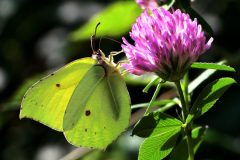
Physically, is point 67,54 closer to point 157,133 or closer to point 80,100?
point 80,100

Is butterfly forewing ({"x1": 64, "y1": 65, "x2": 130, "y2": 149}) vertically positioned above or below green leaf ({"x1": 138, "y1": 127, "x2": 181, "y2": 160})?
below

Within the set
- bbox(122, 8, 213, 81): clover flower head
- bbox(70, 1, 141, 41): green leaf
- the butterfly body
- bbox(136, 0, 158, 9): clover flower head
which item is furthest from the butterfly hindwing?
bbox(70, 1, 141, 41): green leaf

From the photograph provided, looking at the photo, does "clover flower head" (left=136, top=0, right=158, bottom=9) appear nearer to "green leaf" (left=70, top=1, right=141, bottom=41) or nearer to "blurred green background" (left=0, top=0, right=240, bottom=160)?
"blurred green background" (left=0, top=0, right=240, bottom=160)

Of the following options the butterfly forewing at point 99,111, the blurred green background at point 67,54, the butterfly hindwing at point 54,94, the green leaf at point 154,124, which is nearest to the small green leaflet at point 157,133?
the green leaf at point 154,124

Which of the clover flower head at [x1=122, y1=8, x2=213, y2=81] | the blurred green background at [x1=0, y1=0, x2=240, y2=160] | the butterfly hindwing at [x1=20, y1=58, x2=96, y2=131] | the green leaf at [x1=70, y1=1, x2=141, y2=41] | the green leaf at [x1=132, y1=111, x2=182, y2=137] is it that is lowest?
the blurred green background at [x1=0, y1=0, x2=240, y2=160]

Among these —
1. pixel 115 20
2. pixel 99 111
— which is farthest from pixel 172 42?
pixel 115 20

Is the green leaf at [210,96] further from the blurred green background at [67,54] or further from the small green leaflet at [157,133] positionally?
the blurred green background at [67,54]

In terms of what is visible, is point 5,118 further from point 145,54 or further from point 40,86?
point 145,54

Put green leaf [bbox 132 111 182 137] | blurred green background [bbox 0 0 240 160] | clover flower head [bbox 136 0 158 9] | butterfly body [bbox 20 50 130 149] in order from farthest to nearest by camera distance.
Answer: blurred green background [bbox 0 0 240 160]
butterfly body [bbox 20 50 130 149]
clover flower head [bbox 136 0 158 9]
green leaf [bbox 132 111 182 137]
